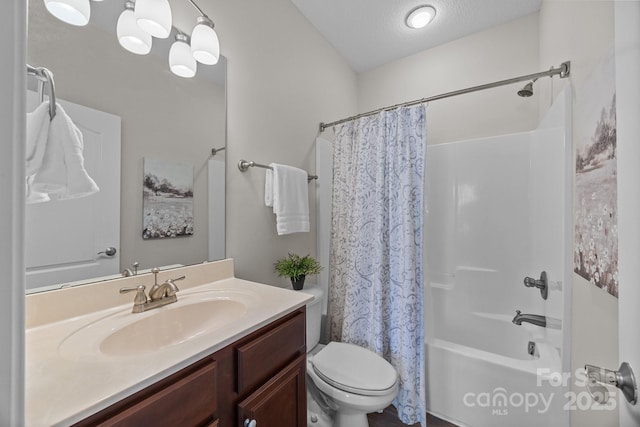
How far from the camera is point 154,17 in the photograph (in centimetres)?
94

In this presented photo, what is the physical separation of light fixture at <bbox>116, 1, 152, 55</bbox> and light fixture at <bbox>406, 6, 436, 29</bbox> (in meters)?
1.73

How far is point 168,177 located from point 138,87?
0.35 metres

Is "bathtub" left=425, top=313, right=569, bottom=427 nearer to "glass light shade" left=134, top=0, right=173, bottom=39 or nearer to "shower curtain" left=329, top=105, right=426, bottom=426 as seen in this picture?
"shower curtain" left=329, top=105, right=426, bottom=426

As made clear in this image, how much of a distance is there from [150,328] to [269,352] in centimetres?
41

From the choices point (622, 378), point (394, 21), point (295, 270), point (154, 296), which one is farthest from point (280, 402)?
point (394, 21)

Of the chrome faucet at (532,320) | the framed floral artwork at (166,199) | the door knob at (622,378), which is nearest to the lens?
the door knob at (622,378)

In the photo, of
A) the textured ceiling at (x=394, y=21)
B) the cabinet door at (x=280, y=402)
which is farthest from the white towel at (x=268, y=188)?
the textured ceiling at (x=394, y=21)

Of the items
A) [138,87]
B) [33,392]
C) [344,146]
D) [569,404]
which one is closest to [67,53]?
[138,87]

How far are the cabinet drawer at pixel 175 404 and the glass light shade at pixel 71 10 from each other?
3.69 ft

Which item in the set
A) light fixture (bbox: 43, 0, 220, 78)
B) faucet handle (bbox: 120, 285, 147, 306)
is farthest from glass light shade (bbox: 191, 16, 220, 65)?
faucet handle (bbox: 120, 285, 147, 306)

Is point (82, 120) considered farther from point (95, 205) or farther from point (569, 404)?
point (569, 404)

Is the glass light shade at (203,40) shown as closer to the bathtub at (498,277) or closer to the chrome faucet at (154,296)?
the chrome faucet at (154,296)

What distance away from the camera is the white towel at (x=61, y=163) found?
0.67 metres

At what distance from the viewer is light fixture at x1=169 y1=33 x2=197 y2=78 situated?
1.09m
